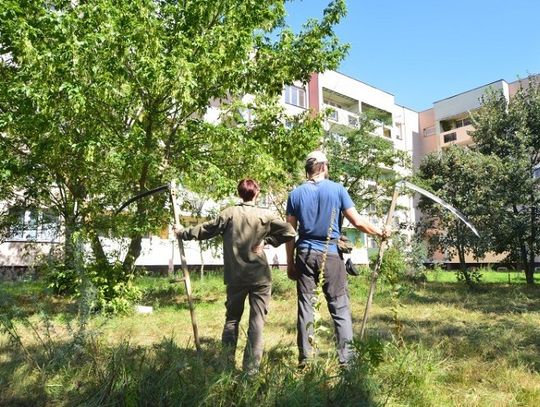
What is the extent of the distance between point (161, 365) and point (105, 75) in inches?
197

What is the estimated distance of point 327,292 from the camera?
428 cm

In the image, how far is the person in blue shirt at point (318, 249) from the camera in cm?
424

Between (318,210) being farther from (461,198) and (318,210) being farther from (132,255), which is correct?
(461,198)

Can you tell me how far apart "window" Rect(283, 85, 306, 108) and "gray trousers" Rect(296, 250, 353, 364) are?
27515mm

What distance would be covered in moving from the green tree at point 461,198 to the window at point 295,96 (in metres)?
15.7

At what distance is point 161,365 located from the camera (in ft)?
11.4

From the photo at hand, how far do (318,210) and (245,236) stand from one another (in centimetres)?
69

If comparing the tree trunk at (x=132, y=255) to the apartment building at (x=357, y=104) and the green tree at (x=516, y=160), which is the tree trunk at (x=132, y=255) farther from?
the apartment building at (x=357, y=104)

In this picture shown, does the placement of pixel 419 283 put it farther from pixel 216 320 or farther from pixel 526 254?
pixel 216 320

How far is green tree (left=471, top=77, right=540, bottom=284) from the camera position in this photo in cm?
1423

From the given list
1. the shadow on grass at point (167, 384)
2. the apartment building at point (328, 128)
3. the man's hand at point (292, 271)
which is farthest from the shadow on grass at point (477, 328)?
the apartment building at point (328, 128)

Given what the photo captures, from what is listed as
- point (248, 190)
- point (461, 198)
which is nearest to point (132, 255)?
point (248, 190)

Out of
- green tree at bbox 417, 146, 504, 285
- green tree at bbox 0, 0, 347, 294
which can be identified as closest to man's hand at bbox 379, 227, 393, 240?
green tree at bbox 0, 0, 347, 294

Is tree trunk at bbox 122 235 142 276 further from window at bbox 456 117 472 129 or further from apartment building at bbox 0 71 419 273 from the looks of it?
window at bbox 456 117 472 129
